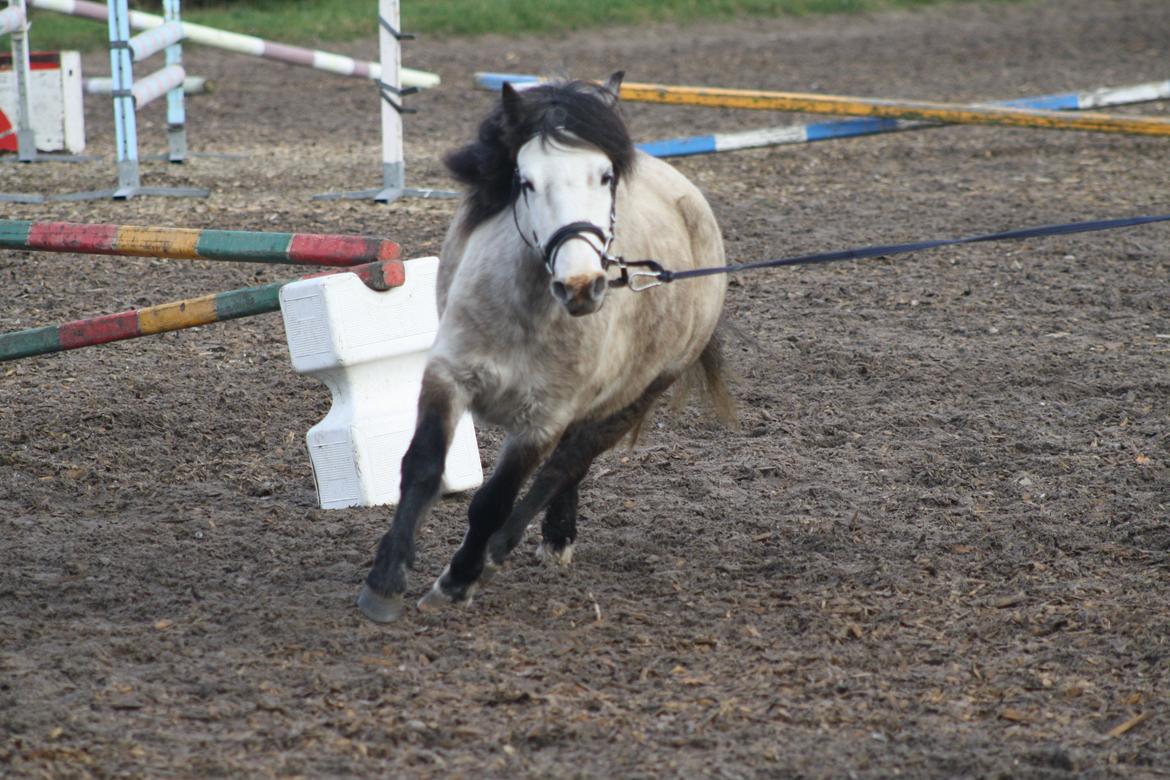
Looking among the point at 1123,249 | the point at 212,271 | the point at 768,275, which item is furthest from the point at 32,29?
the point at 1123,249

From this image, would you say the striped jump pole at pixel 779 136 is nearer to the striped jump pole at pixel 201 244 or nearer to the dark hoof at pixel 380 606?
the striped jump pole at pixel 201 244

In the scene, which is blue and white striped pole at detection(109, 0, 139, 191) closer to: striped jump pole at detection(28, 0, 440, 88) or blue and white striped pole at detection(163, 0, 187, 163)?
blue and white striped pole at detection(163, 0, 187, 163)

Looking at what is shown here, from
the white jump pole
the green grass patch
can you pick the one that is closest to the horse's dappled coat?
the white jump pole

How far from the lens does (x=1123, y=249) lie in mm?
8531

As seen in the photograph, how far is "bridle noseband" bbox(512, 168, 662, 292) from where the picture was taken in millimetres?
3479

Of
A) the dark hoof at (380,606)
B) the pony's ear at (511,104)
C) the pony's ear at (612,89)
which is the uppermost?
the pony's ear at (612,89)

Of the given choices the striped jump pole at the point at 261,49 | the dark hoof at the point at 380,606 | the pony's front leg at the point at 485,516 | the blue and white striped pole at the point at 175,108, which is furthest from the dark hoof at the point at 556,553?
the striped jump pole at the point at 261,49

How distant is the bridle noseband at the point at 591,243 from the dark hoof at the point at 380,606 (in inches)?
40.6

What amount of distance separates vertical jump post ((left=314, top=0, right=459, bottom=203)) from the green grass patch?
766 cm

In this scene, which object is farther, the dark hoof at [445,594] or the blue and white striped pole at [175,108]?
the blue and white striped pole at [175,108]

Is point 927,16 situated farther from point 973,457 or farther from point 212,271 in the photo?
point 973,457

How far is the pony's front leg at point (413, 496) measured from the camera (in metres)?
3.87

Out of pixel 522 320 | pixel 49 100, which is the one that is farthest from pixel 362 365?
pixel 49 100

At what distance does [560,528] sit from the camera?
4.58 m
